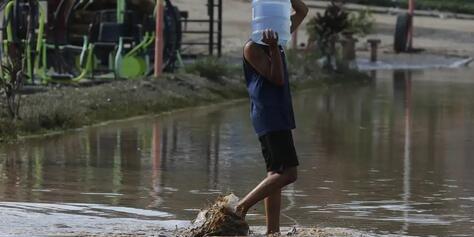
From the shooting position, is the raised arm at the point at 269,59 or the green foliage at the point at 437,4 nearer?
the raised arm at the point at 269,59

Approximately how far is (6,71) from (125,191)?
483cm

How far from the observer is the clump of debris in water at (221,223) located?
8352 millimetres

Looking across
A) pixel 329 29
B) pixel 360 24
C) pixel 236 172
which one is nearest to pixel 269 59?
pixel 236 172

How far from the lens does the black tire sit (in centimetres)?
3681

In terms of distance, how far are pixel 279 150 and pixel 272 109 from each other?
281 millimetres

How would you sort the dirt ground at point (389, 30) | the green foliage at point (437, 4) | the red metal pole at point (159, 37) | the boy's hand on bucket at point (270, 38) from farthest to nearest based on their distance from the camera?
the green foliage at point (437, 4) → the dirt ground at point (389, 30) → the red metal pole at point (159, 37) → the boy's hand on bucket at point (270, 38)

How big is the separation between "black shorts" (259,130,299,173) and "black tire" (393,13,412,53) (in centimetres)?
2887

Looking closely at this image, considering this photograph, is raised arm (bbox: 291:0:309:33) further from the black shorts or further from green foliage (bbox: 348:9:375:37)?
green foliage (bbox: 348:9:375:37)

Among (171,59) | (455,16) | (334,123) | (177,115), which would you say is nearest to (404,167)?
(334,123)

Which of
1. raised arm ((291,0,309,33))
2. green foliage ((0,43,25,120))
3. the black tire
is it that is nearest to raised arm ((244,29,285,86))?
raised arm ((291,0,309,33))

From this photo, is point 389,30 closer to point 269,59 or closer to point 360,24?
point 360,24

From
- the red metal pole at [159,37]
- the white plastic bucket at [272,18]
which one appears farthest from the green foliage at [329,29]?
the white plastic bucket at [272,18]

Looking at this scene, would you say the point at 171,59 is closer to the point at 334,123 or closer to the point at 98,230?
the point at 334,123

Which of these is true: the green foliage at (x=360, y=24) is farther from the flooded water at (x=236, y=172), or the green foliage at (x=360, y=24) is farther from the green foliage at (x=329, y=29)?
the flooded water at (x=236, y=172)
